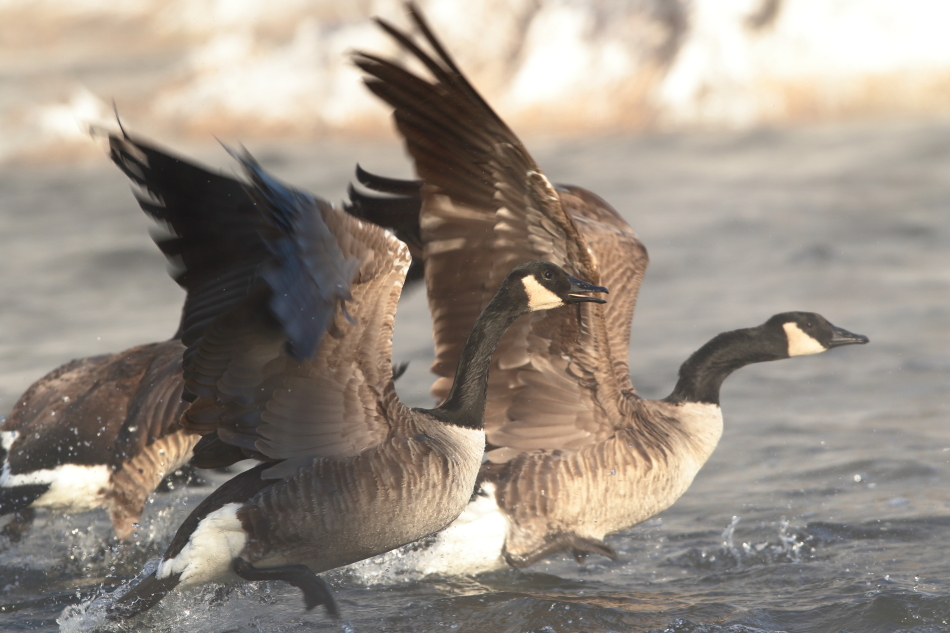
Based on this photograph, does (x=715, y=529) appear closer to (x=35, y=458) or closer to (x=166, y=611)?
(x=166, y=611)

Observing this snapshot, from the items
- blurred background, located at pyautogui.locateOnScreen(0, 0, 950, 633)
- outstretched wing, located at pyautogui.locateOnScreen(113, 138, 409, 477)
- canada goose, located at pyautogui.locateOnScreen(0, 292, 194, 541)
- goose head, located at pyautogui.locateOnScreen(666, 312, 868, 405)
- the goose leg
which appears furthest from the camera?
goose head, located at pyautogui.locateOnScreen(666, 312, 868, 405)

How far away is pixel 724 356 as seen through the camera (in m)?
5.09

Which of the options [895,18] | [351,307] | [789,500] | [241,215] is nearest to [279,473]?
[351,307]

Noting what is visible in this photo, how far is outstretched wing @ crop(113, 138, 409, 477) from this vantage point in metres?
3.54

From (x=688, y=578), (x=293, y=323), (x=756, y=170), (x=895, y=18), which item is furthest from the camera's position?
(x=895, y=18)

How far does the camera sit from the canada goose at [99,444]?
16.2 feet

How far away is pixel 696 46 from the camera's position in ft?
44.0

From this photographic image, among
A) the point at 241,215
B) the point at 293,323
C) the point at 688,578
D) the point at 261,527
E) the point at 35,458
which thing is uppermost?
the point at 241,215

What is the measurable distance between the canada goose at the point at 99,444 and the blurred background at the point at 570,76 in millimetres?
8592

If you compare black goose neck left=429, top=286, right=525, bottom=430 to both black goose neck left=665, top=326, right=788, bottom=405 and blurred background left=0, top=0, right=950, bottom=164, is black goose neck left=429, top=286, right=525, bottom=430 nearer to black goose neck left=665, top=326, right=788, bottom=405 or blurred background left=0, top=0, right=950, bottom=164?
black goose neck left=665, top=326, right=788, bottom=405

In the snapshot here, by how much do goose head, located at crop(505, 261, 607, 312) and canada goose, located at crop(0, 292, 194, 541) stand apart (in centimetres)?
174

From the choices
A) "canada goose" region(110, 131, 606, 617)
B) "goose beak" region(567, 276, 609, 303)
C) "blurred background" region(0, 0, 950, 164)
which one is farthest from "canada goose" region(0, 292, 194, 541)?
"blurred background" region(0, 0, 950, 164)

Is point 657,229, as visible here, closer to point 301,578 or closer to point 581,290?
point 581,290

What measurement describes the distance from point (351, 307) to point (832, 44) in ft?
37.0
